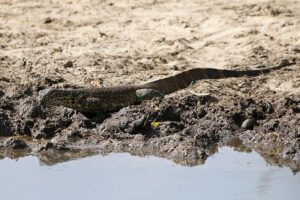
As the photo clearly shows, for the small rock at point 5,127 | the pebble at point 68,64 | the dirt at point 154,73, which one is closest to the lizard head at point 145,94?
the dirt at point 154,73

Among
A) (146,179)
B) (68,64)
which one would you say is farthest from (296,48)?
(146,179)

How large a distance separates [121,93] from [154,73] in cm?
132

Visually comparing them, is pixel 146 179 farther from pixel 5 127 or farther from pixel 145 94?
pixel 145 94

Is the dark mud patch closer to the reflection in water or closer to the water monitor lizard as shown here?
the reflection in water

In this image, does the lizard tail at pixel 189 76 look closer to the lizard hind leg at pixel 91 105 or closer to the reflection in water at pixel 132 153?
the lizard hind leg at pixel 91 105

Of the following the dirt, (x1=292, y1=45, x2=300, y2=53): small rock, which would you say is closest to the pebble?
the dirt

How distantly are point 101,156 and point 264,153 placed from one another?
7.10ft

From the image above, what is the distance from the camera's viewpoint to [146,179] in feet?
23.0

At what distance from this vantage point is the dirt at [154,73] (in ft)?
26.7

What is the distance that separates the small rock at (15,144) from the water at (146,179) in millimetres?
293

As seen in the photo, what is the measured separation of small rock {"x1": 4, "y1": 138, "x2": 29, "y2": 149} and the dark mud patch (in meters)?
0.01

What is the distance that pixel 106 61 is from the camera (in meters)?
10.8

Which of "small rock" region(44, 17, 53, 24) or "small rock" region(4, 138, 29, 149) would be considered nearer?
"small rock" region(4, 138, 29, 149)

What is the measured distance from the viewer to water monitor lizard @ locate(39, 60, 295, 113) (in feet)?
29.1
